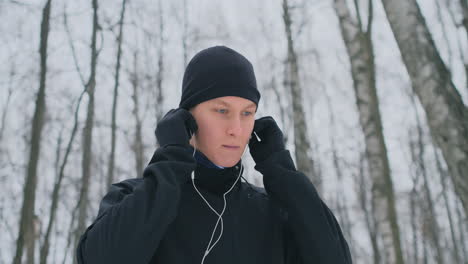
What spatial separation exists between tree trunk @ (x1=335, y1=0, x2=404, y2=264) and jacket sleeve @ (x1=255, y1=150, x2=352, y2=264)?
3120mm

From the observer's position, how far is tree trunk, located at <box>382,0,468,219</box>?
8.48 feet

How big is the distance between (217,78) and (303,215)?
63 centimetres

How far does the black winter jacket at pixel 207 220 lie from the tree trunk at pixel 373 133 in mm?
3163

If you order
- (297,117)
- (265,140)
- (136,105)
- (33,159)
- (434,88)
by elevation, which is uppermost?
(136,105)

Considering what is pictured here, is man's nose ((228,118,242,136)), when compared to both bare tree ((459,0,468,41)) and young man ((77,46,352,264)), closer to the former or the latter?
young man ((77,46,352,264))

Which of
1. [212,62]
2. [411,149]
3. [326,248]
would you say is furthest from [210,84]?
[411,149]

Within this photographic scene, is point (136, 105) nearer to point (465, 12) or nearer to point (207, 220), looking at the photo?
→ point (465, 12)

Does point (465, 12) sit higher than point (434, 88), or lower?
higher

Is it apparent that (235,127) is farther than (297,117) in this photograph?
No

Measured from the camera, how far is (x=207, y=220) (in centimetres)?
140

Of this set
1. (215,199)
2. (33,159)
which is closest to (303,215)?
(215,199)

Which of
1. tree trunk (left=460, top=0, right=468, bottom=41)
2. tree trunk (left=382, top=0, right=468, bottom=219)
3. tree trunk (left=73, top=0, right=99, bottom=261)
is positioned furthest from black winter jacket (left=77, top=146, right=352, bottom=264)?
tree trunk (left=73, top=0, right=99, bottom=261)

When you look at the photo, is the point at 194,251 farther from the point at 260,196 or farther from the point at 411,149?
the point at 411,149

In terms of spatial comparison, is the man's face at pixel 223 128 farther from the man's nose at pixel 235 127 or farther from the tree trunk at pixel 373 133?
the tree trunk at pixel 373 133
